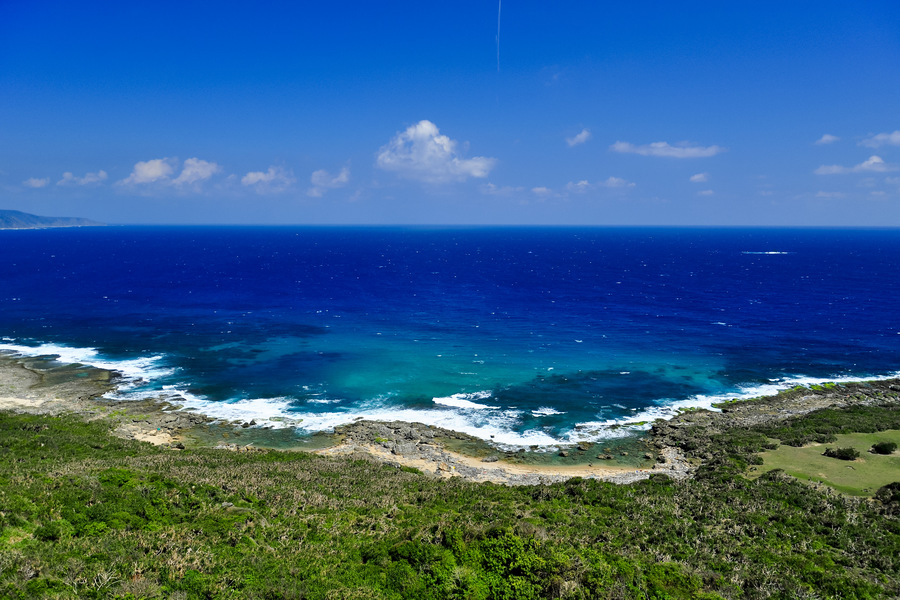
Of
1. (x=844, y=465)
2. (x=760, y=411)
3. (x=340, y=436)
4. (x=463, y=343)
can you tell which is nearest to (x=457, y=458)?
(x=340, y=436)

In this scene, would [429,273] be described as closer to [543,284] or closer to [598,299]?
[543,284]

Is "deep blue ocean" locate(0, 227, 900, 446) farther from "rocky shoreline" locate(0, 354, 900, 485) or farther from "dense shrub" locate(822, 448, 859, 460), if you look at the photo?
"dense shrub" locate(822, 448, 859, 460)

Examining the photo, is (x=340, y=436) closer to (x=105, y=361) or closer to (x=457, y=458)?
(x=457, y=458)

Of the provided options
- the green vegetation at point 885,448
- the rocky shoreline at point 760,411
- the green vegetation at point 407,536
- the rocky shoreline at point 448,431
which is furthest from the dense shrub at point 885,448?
the rocky shoreline at point 448,431

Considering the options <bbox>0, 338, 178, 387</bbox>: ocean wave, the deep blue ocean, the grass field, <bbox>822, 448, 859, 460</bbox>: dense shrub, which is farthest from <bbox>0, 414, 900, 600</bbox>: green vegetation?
<bbox>0, 338, 178, 387</bbox>: ocean wave

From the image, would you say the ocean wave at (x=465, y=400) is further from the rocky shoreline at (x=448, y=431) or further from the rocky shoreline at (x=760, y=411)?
the rocky shoreline at (x=760, y=411)

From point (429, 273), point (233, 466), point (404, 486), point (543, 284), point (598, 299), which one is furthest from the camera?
point (429, 273)

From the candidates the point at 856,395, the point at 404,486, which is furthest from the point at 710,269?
the point at 404,486
